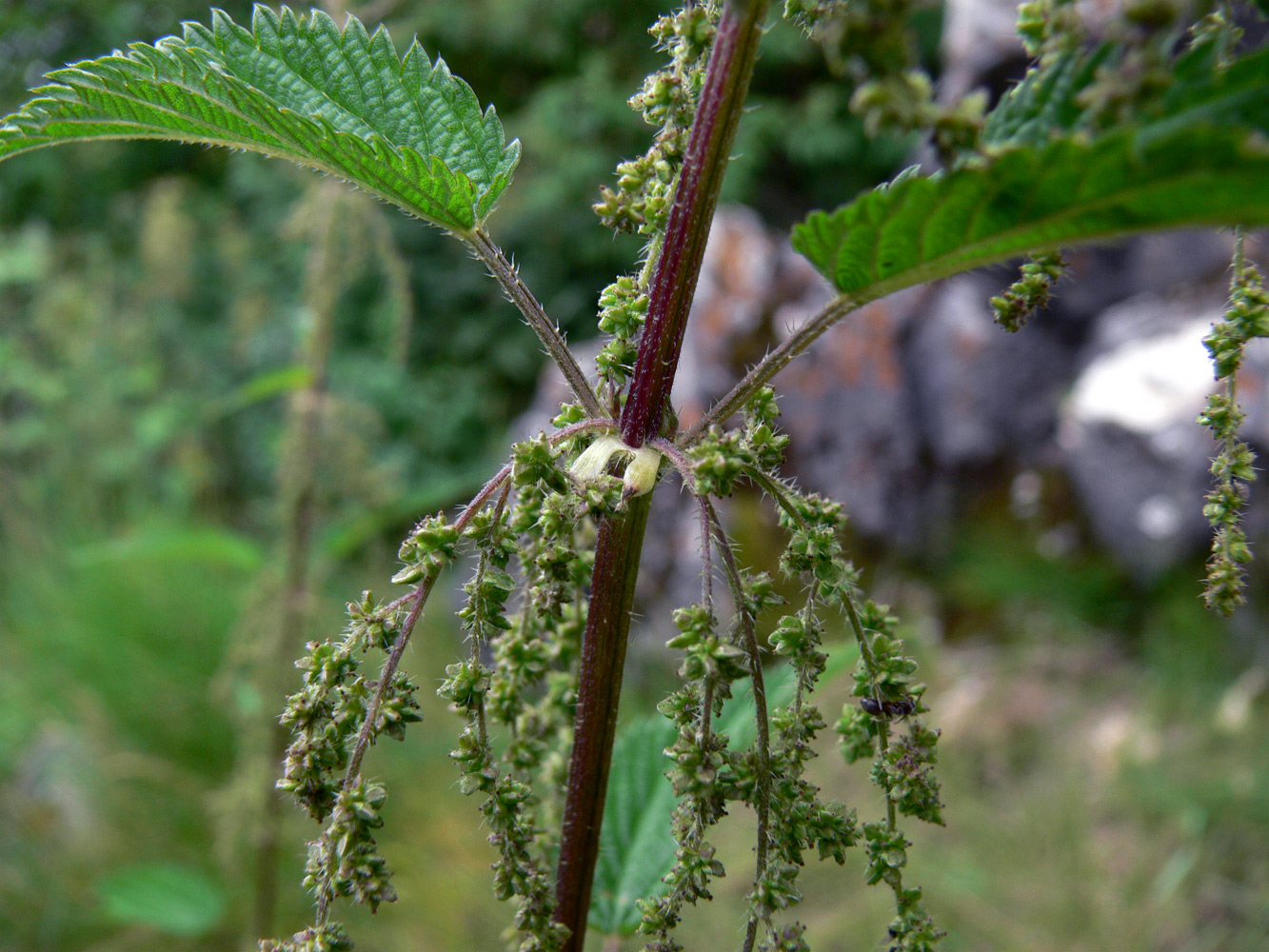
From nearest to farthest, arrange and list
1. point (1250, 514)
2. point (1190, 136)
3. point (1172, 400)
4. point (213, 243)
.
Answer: point (1190, 136) → point (1250, 514) → point (1172, 400) → point (213, 243)

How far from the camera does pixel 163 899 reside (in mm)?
3305

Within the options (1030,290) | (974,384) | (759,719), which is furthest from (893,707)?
(974,384)

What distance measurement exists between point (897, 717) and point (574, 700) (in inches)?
13.7

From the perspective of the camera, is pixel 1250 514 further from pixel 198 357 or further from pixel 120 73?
pixel 198 357

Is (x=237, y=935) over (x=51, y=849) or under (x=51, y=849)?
under

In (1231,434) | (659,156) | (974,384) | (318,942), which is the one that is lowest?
(318,942)

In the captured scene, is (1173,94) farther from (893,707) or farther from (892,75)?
(893,707)

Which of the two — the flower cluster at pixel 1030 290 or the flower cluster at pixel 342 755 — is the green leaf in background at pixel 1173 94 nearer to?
the flower cluster at pixel 1030 290

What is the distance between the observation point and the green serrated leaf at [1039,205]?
489 mm

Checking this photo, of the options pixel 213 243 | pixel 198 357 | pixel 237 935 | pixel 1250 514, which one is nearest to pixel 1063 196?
pixel 237 935

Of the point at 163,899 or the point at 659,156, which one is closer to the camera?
the point at 659,156

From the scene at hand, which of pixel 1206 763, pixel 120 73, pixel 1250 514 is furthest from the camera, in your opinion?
pixel 1250 514

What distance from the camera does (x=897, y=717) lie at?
83cm

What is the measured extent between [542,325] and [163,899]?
345 cm
